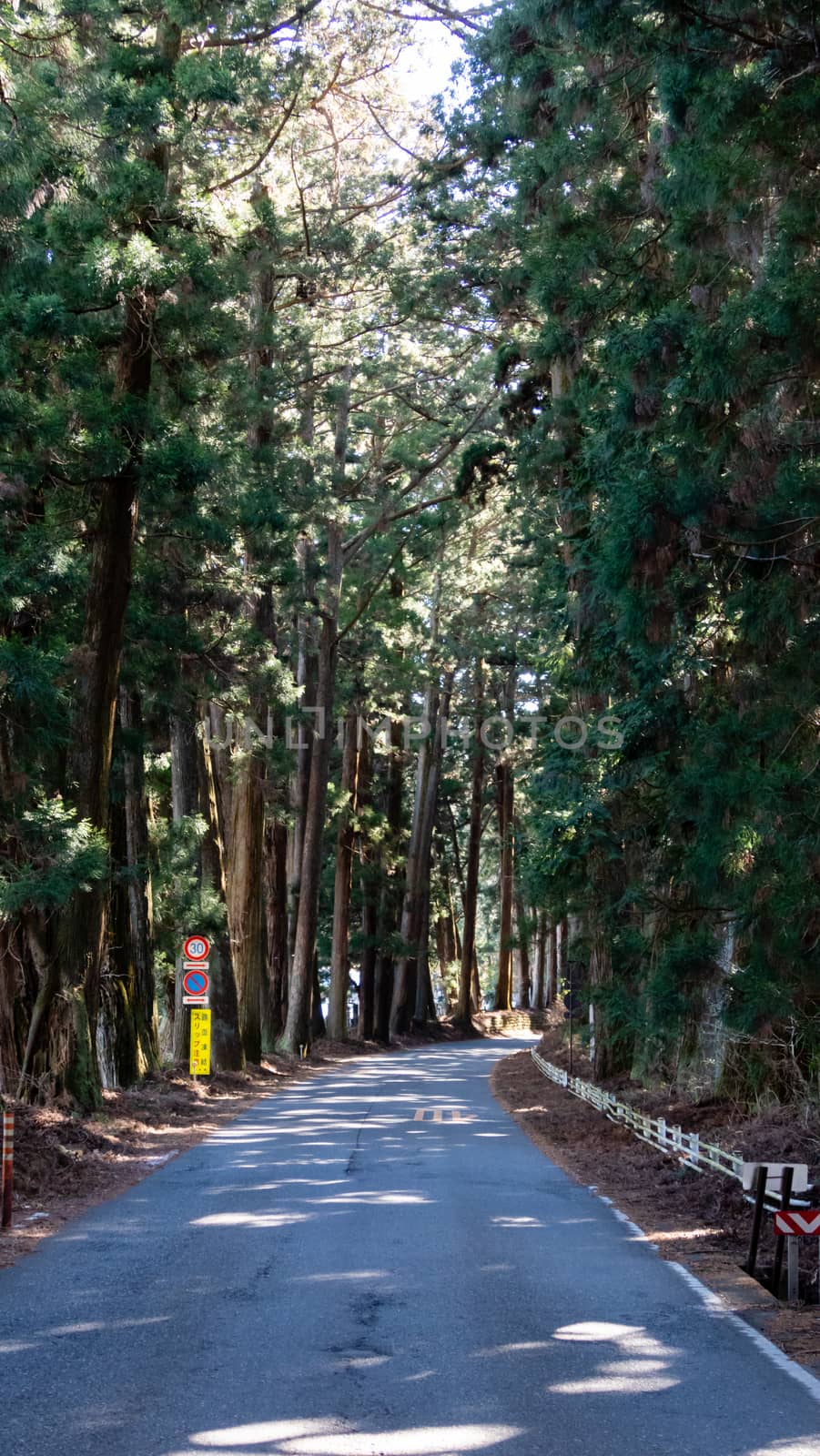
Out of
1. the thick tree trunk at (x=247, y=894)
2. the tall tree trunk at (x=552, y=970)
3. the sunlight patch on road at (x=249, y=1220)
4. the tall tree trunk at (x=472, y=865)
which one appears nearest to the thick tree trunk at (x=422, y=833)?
the tall tree trunk at (x=472, y=865)

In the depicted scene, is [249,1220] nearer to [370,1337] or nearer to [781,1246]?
[370,1337]

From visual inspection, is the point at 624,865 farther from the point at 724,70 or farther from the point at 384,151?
the point at 384,151

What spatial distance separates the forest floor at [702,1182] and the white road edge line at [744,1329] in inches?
3.1

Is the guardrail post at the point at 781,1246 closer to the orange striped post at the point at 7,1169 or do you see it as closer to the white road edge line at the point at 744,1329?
the white road edge line at the point at 744,1329

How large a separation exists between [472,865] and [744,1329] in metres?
48.4

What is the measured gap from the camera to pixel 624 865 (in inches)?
808

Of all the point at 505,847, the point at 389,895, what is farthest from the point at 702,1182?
the point at 505,847

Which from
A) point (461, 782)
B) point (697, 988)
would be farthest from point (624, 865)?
point (461, 782)

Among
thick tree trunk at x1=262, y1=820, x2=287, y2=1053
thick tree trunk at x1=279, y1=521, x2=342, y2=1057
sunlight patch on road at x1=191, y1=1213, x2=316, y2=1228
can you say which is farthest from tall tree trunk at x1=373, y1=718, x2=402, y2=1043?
sunlight patch on road at x1=191, y1=1213, x2=316, y2=1228

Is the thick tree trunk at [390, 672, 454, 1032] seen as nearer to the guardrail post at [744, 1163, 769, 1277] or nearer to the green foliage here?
the green foliage

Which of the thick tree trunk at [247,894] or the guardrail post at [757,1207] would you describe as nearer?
the guardrail post at [757,1207]

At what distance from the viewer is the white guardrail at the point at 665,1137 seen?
12.9 metres

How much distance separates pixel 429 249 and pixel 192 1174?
53.1 ft

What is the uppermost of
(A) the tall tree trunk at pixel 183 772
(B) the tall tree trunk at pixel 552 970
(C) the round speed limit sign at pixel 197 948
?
(A) the tall tree trunk at pixel 183 772
